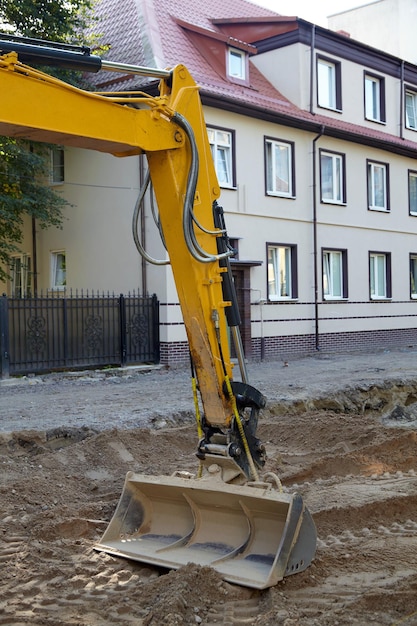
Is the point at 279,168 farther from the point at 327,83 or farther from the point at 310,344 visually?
the point at 310,344

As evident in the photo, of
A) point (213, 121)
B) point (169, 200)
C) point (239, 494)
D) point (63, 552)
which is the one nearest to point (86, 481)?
point (63, 552)

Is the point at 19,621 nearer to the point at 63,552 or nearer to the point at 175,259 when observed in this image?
the point at 63,552

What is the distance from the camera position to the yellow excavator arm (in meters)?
5.02

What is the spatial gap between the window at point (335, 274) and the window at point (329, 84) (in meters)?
4.53

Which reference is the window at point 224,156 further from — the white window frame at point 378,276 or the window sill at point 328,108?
the white window frame at point 378,276

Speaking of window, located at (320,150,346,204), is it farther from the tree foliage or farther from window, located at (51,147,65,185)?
the tree foliage

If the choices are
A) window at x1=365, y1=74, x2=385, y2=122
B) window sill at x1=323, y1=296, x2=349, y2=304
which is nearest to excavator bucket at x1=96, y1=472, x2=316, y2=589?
window sill at x1=323, y1=296, x2=349, y2=304

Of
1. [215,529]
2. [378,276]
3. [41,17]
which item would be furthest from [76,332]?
[378,276]

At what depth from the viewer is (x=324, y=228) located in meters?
22.1

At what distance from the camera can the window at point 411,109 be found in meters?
26.4

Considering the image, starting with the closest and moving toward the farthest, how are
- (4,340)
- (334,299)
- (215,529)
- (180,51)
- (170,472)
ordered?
(215,529), (170,472), (4,340), (180,51), (334,299)

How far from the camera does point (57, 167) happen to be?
2048 centimetres

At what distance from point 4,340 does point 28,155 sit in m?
4.96

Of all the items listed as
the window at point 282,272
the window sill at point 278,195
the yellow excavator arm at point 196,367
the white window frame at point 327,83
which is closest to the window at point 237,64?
the white window frame at point 327,83
